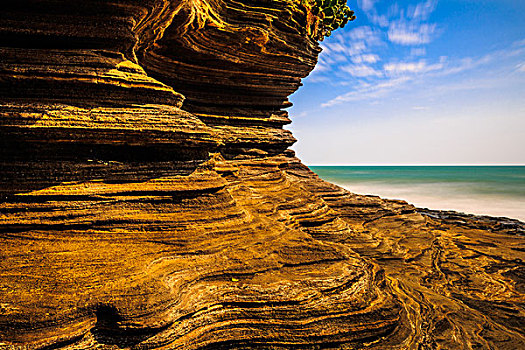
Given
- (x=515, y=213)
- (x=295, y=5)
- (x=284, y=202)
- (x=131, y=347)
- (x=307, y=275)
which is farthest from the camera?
(x=515, y=213)

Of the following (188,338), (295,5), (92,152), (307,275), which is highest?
(295,5)

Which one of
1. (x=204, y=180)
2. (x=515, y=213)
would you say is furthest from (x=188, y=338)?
(x=515, y=213)

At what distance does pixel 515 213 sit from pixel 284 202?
36.6 meters

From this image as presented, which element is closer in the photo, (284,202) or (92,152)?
(92,152)

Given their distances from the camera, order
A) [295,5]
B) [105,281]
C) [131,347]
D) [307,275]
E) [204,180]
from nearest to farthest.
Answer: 1. [131,347]
2. [105,281]
3. [307,275]
4. [204,180]
5. [295,5]

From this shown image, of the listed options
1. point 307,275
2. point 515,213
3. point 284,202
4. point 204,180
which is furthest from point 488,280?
point 515,213

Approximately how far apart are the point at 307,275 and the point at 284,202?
4.09 metres

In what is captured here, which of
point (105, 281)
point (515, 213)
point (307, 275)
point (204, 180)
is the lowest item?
point (515, 213)

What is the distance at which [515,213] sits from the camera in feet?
111

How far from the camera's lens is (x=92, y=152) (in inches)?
251

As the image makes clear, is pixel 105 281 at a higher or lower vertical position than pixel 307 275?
higher

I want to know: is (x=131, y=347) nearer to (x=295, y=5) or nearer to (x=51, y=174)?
(x=51, y=174)

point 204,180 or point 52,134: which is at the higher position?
point 52,134

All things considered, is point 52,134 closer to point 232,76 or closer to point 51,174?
point 51,174
